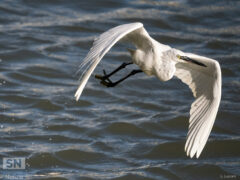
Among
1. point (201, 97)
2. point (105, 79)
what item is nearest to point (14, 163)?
point (105, 79)

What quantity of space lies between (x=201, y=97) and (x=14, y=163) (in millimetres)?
2808

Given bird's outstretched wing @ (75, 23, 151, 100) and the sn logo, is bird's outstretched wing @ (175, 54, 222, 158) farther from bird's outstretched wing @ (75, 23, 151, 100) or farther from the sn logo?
the sn logo

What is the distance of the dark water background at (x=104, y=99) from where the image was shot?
28.6 feet

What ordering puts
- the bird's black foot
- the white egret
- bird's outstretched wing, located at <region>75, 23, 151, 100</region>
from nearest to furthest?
bird's outstretched wing, located at <region>75, 23, 151, 100</region>
the white egret
the bird's black foot

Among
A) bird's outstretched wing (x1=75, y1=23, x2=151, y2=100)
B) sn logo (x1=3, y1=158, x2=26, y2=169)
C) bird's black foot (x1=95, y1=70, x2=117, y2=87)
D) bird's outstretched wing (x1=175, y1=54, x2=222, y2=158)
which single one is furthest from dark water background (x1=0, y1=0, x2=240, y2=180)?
bird's outstretched wing (x1=75, y1=23, x2=151, y2=100)

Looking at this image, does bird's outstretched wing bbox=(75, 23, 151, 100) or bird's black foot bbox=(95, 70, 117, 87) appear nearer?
bird's outstretched wing bbox=(75, 23, 151, 100)

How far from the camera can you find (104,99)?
1073cm

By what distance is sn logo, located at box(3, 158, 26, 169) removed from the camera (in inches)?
323

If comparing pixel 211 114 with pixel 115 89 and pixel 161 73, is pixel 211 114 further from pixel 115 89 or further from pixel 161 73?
pixel 115 89

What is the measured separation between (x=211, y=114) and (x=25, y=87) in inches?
188

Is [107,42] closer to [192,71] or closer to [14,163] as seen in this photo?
[192,71]

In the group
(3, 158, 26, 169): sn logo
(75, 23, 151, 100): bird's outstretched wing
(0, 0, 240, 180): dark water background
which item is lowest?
(3, 158, 26, 169): sn logo

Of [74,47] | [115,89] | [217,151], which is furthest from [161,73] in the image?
[74,47]

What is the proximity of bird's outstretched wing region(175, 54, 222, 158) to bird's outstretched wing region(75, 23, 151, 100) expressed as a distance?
2.16 feet
